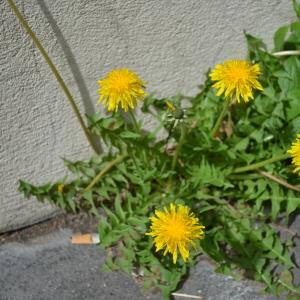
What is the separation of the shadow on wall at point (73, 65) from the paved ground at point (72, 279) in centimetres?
60

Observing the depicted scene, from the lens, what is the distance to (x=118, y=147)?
2375 millimetres

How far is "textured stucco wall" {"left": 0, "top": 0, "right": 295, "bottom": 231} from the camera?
206cm

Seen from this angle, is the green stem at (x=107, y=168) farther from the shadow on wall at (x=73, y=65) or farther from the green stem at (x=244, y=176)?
the green stem at (x=244, y=176)

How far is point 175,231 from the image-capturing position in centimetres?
172

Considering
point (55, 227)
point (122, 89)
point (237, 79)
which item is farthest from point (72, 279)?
point (237, 79)

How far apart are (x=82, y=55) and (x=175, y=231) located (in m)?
0.97

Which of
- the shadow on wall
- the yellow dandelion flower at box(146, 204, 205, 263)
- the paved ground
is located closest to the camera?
the yellow dandelion flower at box(146, 204, 205, 263)

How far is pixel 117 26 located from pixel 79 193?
2.98ft

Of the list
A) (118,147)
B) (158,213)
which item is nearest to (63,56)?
(118,147)

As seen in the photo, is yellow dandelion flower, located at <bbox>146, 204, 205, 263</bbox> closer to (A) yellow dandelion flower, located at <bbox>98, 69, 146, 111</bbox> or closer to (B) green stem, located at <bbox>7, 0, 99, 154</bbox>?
(A) yellow dandelion flower, located at <bbox>98, 69, 146, 111</bbox>

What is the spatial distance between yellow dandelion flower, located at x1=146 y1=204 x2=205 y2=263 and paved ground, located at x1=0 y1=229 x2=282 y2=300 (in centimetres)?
57

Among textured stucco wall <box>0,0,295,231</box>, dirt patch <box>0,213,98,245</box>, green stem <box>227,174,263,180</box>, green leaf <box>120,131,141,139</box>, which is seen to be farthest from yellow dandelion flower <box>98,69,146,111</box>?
dirt patch <box>0,213,98,245</box>

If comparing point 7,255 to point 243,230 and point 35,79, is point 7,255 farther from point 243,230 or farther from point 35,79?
point 243,230

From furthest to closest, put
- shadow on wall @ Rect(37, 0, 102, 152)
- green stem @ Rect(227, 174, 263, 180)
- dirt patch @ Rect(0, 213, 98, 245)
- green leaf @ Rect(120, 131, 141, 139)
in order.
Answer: dirt patch @ Rect(0, 213, 98, 245) → green stem @ Rect(227, 174, 263, 180) → green leaf @ Rect(120, 131, 141, 139) → shadow on wall @ Rect(37, 0, 102, 152)
